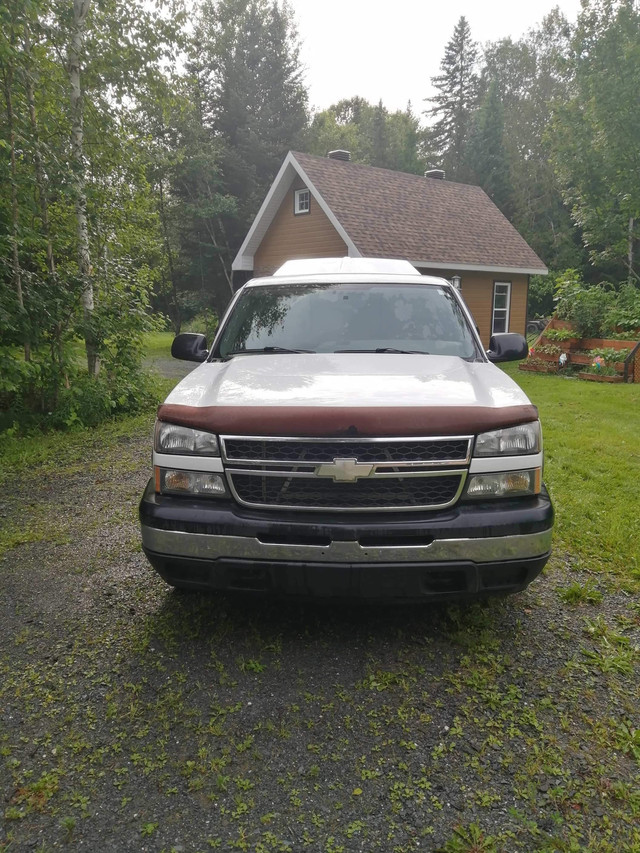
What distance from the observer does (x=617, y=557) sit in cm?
426

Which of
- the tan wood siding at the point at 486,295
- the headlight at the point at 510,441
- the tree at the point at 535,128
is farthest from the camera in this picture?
the tree at the point at 535,128

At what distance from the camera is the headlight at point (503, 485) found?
2836mm

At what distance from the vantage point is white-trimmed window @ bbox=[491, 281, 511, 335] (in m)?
21.0

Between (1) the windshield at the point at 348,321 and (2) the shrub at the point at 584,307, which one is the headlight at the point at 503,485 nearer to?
(1) the windshield at the point at 348,321

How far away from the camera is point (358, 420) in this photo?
2.73 meters

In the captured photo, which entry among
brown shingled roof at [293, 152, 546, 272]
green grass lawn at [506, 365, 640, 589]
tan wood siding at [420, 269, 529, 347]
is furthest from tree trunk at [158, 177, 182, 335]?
green grass lawn at [506, 365, 640, 589]

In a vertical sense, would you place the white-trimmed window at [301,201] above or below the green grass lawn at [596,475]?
above

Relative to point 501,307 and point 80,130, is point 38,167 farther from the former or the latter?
point 501,307

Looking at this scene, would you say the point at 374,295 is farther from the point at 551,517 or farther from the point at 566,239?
the point at 566,239

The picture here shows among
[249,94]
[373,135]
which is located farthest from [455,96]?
[249,94]

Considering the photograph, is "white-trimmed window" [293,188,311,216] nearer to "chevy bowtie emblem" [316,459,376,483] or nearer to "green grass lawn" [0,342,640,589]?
"green grass lawn" [0,342,640,589]

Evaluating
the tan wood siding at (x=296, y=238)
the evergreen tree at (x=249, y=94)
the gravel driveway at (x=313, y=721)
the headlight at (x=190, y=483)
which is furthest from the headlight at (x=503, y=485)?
the evergreen tree at (x=249, y=94)

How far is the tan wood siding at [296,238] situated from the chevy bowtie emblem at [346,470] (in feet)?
53.8

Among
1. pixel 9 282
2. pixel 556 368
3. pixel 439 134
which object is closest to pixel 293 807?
pixel 9 282
